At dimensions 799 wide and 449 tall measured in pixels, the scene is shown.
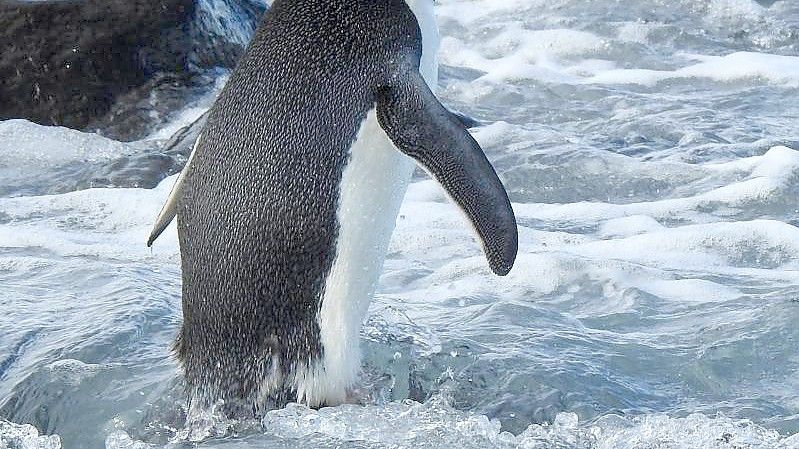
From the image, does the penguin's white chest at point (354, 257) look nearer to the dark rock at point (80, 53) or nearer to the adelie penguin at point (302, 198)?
the adelie penguin at point (302, 198)

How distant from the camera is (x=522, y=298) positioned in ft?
13.1

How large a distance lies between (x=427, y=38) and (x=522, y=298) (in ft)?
3.18

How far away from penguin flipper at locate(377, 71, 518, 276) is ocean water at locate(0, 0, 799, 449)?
407mm

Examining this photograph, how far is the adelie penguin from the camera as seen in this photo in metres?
3.01

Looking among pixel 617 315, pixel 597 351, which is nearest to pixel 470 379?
pixel 597 351

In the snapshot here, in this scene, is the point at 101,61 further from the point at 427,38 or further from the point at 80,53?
the point at 427,38

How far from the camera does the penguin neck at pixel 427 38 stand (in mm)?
3369

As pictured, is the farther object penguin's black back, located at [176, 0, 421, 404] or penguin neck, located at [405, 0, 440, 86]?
penguin neck, located at [405, 0, 440, 86]

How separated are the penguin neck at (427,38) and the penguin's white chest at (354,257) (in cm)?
27

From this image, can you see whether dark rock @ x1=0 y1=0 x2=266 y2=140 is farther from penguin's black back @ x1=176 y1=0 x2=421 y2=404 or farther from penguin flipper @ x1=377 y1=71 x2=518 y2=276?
penguin flipper @ x1=377 y1=71 x2=518 y2=276

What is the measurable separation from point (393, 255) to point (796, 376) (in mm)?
A: 1672

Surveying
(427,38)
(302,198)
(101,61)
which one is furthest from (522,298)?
(101,61)

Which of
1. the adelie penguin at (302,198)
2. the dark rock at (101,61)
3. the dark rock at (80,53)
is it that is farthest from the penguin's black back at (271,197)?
the dark rock at (80,53)

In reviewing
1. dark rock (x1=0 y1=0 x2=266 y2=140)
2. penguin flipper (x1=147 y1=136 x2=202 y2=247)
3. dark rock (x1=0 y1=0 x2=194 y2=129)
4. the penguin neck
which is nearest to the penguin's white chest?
the penguin neck
